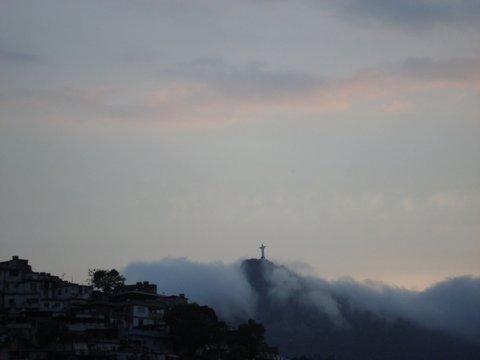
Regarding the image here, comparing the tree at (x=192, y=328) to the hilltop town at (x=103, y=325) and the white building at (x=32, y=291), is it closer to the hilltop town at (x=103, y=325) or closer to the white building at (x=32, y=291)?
the hilltop town at (x=103, y=325)

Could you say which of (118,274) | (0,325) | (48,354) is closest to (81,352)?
(48,354)

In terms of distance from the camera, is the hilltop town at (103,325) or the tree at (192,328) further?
the tree at (192,328)

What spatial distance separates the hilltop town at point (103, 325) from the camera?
122750 mm

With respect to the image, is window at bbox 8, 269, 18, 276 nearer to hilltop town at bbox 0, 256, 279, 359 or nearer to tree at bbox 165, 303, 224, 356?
hilltop town at bbox 0, 256, 279, 359

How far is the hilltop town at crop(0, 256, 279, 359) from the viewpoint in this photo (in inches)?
4833

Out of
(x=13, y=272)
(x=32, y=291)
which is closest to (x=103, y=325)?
(x=32, y=291)

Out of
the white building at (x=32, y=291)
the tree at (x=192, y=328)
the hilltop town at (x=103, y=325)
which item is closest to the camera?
the hilltop town at (x=103, y=325)

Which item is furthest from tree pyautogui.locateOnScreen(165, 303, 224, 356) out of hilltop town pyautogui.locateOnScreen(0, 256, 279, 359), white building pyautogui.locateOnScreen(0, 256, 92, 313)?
white building pyautogui.locateOnScreen(0, 256, 92, 313)

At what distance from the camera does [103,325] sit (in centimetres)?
13312

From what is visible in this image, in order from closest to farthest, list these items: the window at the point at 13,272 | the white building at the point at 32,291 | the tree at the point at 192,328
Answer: the tree at the point at 192,328 → the white building at the point at 32,291 → the window at the point at 13,272

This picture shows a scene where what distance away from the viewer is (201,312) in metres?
132

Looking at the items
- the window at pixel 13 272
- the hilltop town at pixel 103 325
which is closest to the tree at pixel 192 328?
the hilltop town at pixel 103 325

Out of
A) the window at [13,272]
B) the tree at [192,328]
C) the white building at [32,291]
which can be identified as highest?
the window at [13,272]

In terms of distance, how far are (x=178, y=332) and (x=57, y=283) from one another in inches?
822
